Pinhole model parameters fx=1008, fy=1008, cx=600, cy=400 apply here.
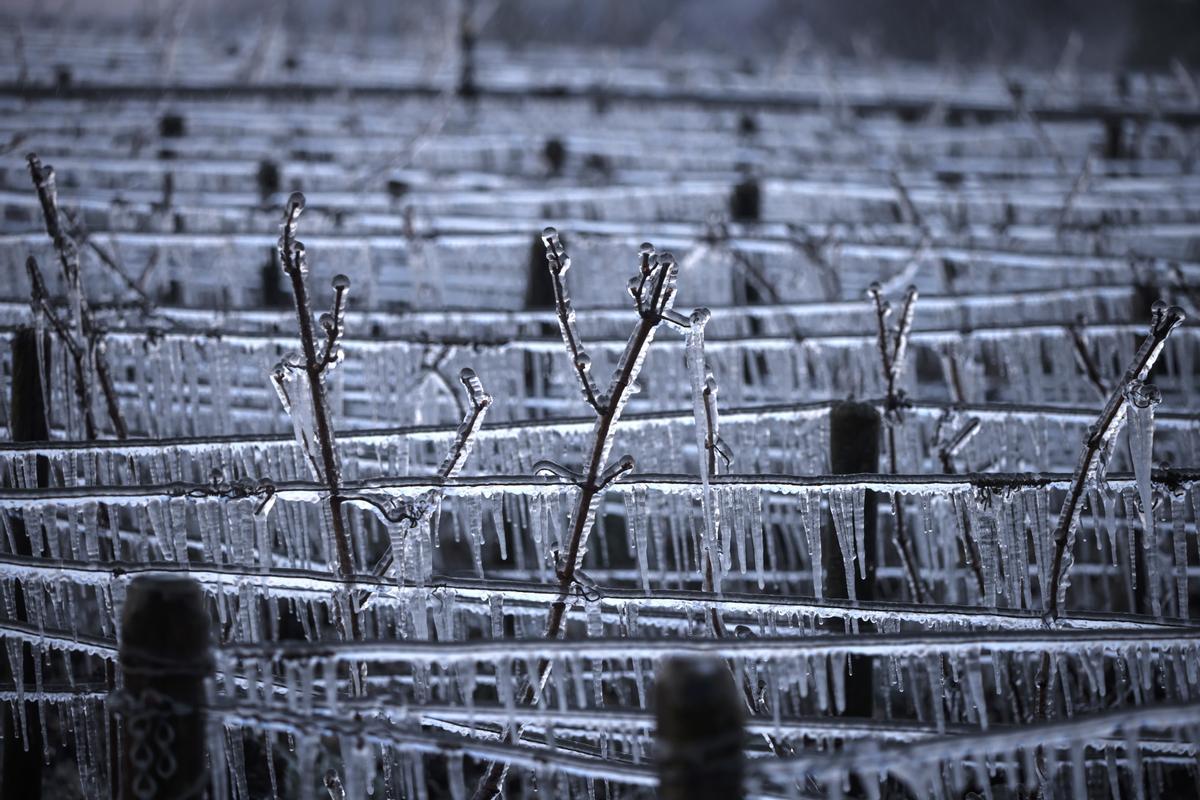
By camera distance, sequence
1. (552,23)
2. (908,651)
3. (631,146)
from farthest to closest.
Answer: (552,23)
(631,146)
(908,651)

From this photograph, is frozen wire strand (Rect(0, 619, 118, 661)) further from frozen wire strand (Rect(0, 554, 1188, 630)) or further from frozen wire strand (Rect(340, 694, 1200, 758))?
frozen wire strand (Rect(340, 694, 1200, 758))

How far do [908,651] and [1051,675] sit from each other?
76 cm

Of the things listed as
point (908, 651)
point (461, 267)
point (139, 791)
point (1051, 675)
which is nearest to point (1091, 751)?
point (1051, 675)

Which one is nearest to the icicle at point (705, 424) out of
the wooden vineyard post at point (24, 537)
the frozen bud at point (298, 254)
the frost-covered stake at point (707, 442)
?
the frost-covered stake at point (707, 442)

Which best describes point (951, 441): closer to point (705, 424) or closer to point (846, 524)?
point (846, 524)

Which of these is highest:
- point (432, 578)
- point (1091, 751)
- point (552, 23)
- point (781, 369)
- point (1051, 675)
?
point (552, 23)

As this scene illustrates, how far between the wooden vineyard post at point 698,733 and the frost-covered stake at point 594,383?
0.59 metres

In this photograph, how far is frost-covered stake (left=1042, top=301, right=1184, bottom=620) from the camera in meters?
2.28

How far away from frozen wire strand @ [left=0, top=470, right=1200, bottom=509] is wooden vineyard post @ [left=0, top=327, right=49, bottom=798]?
0.76 meters

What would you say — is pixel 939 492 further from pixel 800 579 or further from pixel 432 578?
pixel 800 579

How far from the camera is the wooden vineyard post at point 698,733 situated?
4.80 feet

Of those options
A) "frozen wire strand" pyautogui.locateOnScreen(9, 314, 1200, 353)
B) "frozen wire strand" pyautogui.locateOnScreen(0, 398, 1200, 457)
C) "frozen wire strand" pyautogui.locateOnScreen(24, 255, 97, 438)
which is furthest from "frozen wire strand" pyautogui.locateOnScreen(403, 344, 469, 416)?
"frozen wire strand" pyautogui.locateOnScreen(24, 255, 97, 438)

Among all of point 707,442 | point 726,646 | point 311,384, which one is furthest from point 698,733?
point 311,384

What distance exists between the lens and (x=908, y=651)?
6.57 ft
